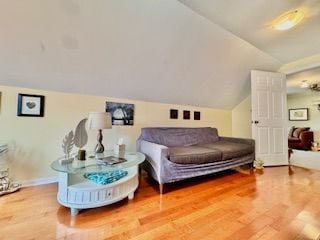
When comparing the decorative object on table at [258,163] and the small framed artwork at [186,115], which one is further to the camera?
the small framed artwork at [186,115]

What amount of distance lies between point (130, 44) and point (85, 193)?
188cm

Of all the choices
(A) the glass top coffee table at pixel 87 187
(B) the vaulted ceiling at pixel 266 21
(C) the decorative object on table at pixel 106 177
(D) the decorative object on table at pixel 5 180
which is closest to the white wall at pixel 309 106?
(B) the vaulted ceiling at pixel 266 21

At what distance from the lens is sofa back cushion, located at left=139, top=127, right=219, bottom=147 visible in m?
2.89

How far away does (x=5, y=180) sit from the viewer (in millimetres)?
2084

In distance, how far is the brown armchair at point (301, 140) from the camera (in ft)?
19.4

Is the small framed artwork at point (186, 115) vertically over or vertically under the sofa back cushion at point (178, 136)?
over

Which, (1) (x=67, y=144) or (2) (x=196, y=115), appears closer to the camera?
(1) (x=67, y=144)

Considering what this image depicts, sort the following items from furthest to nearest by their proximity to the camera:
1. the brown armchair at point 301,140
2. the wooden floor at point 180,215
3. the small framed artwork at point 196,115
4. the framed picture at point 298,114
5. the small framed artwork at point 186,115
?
1. the framed picture at point 298,114
2. the brown armchair at point 301,140
3. the small framed artwork at point 196,115
4. the small framed artwork at point 186,115
5. the wooden floor at point 180,215

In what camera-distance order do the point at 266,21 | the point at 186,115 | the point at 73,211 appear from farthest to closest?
the point at 186,115 < the point at 266,21 < the point at 73,211

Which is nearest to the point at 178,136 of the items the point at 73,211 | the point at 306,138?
the point at 73,211

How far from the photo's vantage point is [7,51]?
195 centimetres

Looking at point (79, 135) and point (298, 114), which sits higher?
point (298, 114)

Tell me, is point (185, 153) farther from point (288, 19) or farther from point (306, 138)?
point (306, 138)

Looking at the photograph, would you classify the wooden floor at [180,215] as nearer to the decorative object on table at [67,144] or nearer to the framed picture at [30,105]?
the decorative object on table at [67,144]
